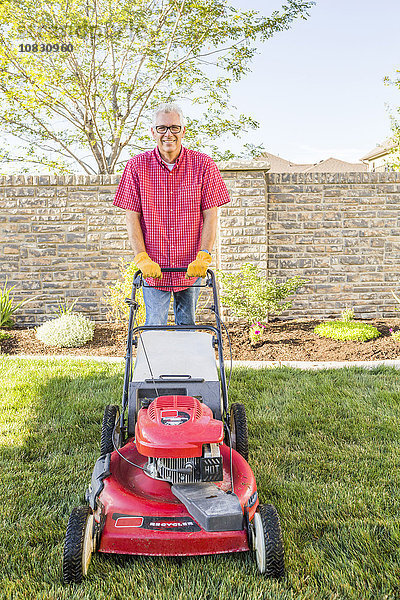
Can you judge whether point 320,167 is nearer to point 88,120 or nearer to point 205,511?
point 88,120

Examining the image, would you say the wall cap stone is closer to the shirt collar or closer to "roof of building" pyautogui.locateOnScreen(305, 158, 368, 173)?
the shirt collar

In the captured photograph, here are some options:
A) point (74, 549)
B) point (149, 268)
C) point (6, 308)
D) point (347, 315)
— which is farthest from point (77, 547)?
point (347, 315)

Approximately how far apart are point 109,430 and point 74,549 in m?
0.97

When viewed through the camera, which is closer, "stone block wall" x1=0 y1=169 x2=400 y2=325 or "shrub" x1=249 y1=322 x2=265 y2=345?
"shrub" x1=249 y1=322 x2=265 y2=345

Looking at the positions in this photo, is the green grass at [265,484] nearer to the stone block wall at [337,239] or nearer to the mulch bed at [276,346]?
the mulch bed at [276,346]

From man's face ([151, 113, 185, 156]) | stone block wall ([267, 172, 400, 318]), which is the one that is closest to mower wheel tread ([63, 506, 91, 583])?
man's face ([151, 113, 185, 156])

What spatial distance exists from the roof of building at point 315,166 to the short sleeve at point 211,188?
25.1m

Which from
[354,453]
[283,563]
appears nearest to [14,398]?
[354,453]

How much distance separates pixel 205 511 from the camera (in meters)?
1.89

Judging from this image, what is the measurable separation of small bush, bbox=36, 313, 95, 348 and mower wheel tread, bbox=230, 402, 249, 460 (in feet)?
11.8

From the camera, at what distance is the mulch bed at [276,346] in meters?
5.55

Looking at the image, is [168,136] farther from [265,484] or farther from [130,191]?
[265,484]

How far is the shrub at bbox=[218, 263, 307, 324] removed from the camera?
615 cm

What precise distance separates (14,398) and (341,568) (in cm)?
278
